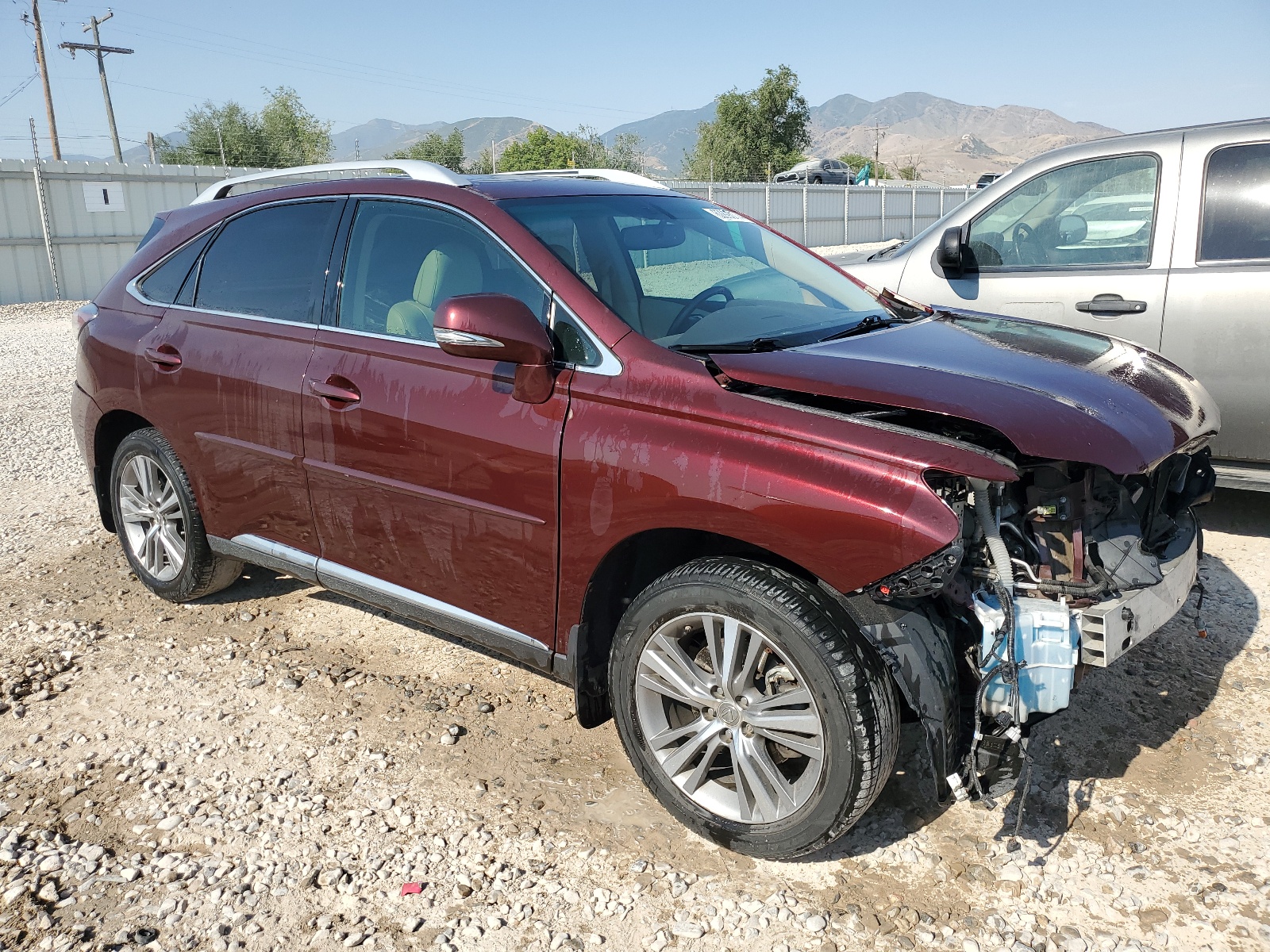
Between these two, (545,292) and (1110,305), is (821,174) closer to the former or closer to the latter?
(1110,305)

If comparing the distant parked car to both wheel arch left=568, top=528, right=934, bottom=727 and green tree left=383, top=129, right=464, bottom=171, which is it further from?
Result: wheel arch left=568, top=528, right=934, bottom=727

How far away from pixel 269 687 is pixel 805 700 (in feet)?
7.59

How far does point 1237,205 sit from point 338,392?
4.21 meters

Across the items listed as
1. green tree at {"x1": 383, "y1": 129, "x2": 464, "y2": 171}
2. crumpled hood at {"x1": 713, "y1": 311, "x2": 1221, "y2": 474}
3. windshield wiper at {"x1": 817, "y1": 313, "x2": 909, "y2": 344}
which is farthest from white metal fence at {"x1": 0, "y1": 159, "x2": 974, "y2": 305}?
green tree at {"x1": 383, "y1": 129, "x2": 464, "y2": 171}

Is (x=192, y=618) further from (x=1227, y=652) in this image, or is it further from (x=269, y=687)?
(x=1227, y=652)

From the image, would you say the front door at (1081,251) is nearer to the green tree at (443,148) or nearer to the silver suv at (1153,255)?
the silver suv at (1153,255)

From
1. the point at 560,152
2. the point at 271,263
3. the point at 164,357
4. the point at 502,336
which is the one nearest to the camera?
the point at 502,336

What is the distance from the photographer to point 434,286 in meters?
3.41

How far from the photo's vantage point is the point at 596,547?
9.51 feet

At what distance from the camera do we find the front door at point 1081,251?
4.88 meters

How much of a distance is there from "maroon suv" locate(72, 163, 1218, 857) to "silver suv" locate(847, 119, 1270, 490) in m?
1.46

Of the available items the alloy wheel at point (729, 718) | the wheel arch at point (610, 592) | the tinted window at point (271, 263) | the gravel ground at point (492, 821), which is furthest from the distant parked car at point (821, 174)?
the alloy wheel at point (729, 718)

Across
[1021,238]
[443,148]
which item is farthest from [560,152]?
[1021,238]

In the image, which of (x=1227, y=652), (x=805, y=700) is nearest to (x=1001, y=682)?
(x=805, y=700)
